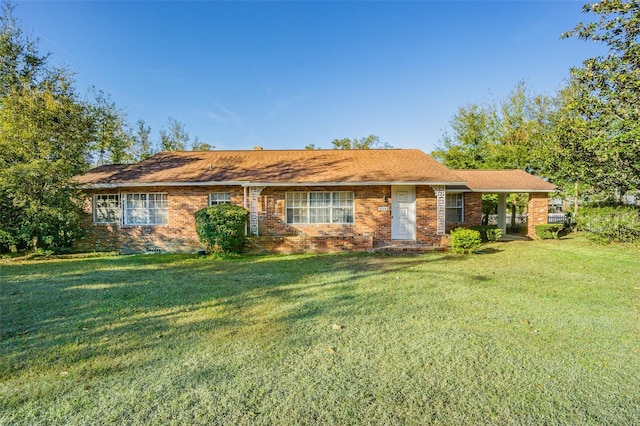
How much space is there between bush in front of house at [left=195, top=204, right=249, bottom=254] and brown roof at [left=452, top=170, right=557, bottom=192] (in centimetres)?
1084

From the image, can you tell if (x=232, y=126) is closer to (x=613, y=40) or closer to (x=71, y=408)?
(x=613, y=40)

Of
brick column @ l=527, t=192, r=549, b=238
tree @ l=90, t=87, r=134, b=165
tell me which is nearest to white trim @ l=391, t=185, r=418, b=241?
brick column @ l=527, t=192, r=549, b=238

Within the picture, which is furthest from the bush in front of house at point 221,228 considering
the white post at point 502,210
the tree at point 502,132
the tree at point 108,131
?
the tree at point 502,132

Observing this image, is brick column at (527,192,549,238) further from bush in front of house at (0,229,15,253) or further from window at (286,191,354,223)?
bush in front of house at (0,229,15,253)

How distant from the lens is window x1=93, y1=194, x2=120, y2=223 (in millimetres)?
13461

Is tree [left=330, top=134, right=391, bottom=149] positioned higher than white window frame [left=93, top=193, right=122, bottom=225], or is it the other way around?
tree [left=330, top=134, right=391, bottom=149]

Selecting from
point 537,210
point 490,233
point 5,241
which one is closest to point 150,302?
point 5,241

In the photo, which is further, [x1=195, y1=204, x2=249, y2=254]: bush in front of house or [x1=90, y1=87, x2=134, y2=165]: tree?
[x1=90, y1=87, x2=134, y2=165]: tree

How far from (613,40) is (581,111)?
241 cm

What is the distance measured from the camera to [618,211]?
13.3 meters

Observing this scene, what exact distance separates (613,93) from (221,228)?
14.1m

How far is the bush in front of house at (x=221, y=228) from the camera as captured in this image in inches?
435

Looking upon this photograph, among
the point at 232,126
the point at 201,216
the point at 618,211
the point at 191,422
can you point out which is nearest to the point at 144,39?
the point at 201,216

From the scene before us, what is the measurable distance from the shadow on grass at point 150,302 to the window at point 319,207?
3.23 m
